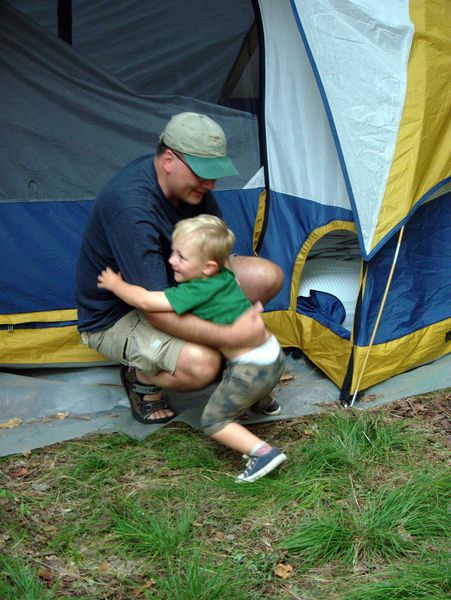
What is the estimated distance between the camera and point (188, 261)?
8.71ft

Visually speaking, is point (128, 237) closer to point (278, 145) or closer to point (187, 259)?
point (187, 259)

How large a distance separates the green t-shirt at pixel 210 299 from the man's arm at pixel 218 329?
0.9 inches

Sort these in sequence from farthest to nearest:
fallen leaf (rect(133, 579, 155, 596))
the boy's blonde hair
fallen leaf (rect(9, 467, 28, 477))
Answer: fallen leaf (rect(9, 467, 28, 477))
the boy's blonde hair
fallen leaf (rect(133, 579, 155, 596))

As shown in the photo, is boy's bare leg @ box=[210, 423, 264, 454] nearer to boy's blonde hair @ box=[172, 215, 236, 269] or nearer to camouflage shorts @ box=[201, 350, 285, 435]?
camouflage shorts @ box=[201, 350, 285, 435]

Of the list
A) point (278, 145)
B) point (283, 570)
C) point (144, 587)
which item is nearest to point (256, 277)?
point (278, 145)

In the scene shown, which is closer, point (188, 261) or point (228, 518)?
point (228, 518)

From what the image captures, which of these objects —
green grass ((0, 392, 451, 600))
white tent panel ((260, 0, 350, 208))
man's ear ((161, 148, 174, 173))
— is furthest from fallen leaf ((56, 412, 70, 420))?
white tent panel ((260, 0, 350, 208))

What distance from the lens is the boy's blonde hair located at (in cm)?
263

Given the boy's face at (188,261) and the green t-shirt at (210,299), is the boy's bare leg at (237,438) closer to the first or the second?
the green t-shirt at (210,299)

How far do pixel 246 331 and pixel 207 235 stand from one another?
35 cm

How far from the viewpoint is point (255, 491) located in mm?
2584

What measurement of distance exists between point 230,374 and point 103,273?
1.94ft

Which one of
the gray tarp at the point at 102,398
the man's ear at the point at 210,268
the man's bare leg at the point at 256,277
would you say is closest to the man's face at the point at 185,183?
the man's ear at the point at 210,268

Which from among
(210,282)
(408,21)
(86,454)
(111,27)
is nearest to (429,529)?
(210,282)
